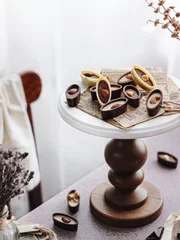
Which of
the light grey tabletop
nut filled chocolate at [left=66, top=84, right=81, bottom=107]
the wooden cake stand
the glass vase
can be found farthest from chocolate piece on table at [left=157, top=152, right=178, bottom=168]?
the glass vase

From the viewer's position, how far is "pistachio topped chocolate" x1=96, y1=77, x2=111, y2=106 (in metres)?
1.07

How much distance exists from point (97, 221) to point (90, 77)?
345mm

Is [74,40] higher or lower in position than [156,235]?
higher

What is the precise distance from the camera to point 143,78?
1.12m

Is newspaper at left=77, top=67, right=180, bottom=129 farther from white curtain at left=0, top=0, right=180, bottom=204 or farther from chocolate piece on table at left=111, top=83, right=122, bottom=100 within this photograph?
white curtain at left=0, top=0, right=180, bottom=204

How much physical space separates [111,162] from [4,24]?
62 cm

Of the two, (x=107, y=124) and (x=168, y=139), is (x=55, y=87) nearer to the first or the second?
(x=168, y=139)

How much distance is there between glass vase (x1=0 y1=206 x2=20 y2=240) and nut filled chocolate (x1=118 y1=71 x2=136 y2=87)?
39 centimetres

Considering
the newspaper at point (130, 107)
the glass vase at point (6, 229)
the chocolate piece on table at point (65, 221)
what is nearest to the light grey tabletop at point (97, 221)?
the chocolate piece on table at point (65, 221)

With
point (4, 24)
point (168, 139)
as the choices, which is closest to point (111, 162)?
point (168, 139)

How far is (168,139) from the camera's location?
145 cm

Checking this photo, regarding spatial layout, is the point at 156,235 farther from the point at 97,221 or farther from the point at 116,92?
the point at 116,92

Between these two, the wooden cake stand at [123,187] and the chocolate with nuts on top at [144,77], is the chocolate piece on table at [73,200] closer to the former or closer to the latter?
the wooden cake stand at [123,187]

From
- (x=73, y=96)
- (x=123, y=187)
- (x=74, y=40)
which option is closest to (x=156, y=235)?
(x=123, y=187)
